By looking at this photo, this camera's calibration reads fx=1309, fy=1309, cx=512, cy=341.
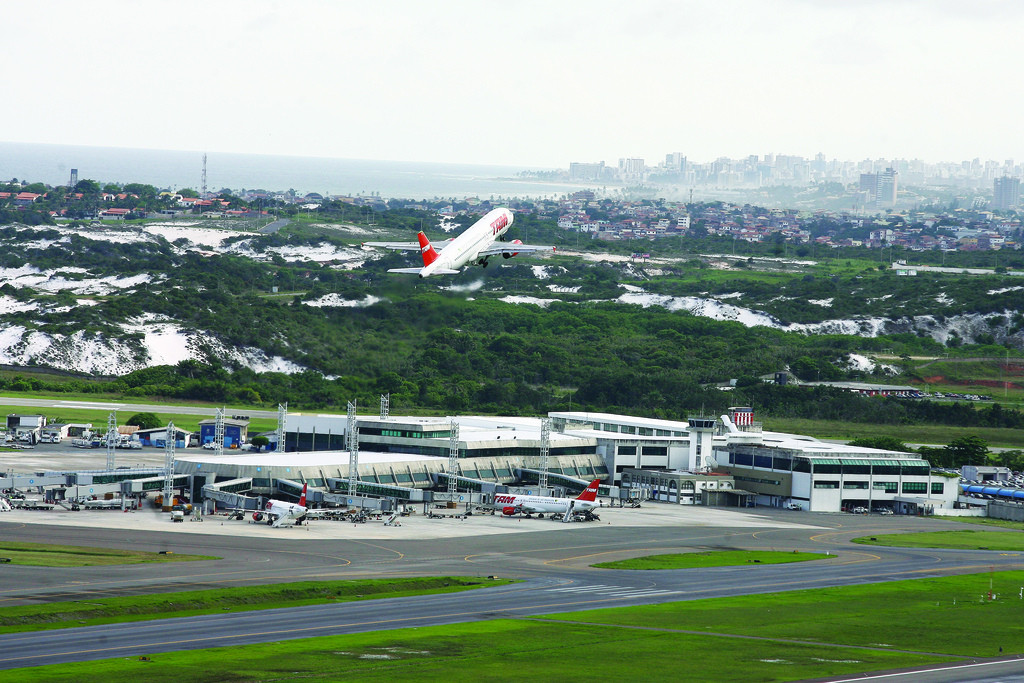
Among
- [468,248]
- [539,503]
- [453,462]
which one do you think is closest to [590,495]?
[539,503]

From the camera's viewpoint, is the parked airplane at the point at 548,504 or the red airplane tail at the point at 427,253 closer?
the red airplane tail at the point at 427,253

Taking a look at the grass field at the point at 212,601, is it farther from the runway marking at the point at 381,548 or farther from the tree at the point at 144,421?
the tree at the point at 144,421

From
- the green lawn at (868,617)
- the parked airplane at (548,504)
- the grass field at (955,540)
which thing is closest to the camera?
the green lawn at (868,617)

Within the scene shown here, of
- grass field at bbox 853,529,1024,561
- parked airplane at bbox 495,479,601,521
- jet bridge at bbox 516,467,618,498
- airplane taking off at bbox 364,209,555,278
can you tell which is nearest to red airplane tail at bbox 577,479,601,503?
parked airplane at bbox 495,479,601,521

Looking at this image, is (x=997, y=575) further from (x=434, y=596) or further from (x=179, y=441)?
(x=179, y=441)

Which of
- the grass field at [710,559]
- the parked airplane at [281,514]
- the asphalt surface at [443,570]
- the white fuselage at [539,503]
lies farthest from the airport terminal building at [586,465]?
the grass field at [710,559]

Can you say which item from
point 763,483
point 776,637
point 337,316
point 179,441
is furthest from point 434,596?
point 337,316
